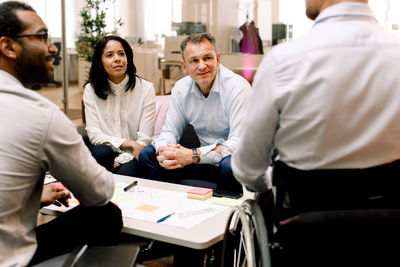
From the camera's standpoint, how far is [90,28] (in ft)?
21.5

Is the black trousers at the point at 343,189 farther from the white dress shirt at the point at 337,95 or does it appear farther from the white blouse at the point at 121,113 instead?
the white blouse at the point at 121,113

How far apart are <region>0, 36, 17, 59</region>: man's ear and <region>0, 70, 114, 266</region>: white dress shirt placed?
0.06 m

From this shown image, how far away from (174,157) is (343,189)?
1816mm

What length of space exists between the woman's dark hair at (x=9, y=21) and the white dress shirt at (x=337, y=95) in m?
0.80

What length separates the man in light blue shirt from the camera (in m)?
3.02

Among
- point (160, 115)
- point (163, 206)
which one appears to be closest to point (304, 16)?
point (160, 115)

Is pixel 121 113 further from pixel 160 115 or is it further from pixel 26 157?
pixel 26 157

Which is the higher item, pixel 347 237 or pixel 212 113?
pixel 212 113

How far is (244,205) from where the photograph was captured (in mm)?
1508

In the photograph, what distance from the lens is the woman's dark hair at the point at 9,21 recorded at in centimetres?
151

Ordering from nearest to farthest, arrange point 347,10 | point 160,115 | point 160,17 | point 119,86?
point 347,10, point 119,86, point 160,115, point 160,17

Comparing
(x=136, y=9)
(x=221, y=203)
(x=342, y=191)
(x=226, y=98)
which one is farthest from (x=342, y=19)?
(x=136, y=9)

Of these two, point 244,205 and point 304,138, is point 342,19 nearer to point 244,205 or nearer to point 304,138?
point 304,138

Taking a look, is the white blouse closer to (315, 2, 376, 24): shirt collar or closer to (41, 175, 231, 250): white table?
(41, 175, 231, 250): white table
